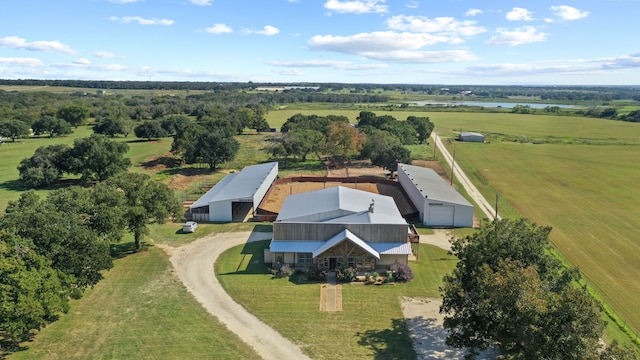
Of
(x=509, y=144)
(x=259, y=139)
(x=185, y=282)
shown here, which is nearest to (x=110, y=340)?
(x=185, y=282)

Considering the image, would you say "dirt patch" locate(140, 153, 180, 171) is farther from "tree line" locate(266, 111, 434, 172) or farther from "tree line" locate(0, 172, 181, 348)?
"tree line" locate(0, 172, 181, 348)

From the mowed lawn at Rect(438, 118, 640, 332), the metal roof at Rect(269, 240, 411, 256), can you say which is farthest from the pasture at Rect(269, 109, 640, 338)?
the metal roof at Rect(269, 240, 411, 256)

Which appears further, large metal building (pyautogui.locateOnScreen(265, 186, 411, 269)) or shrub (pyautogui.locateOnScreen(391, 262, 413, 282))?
large metal building (pyautogui.locateOnScreen(265, 186, 411, 269))

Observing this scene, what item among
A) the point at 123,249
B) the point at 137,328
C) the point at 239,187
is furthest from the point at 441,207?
the point at 123,249

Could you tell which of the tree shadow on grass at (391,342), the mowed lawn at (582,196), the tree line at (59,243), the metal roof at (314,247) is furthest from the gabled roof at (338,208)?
the mowed lawn at (582,196)

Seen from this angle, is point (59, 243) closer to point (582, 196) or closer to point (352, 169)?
point (352, 169)

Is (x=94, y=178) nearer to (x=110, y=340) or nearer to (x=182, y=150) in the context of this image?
(x=182, y=150)

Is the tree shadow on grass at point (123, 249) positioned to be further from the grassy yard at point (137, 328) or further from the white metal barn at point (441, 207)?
the white metal barn at point (441, 207)
